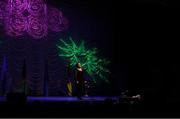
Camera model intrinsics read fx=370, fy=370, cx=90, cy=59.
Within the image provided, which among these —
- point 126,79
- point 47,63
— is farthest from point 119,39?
point 47,63

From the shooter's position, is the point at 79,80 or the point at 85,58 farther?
the point at 85,58

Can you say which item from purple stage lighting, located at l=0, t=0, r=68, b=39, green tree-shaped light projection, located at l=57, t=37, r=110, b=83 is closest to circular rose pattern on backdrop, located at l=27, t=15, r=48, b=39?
purple stage lighting, located at l=0, t=0, r=68, b=39

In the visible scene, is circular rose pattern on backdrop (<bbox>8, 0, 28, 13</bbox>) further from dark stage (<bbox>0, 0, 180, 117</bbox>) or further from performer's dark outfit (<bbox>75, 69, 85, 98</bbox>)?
performer's dark outfit (<bbox>75, 69, 85, 98</bbox>)

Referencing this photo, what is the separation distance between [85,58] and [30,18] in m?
2.29

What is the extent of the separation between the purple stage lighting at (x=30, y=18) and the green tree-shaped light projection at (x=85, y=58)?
0.63 metres

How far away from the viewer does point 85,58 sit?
1266cm

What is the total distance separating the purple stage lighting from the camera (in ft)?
38.8

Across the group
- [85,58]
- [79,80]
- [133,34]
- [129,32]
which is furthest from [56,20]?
[133,34]

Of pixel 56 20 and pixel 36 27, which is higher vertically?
pixel 56 20

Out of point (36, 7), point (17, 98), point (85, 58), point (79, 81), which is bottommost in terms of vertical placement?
point (17, 98)

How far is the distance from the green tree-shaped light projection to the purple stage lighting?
0.63 meters

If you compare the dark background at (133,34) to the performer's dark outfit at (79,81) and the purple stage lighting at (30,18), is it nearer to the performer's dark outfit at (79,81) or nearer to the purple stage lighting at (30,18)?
the purple stage lighting at (30,18)

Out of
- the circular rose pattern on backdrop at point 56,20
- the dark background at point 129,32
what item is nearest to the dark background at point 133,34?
the dark background at point 129,32

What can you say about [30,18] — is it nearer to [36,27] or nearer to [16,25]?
[36,27]
